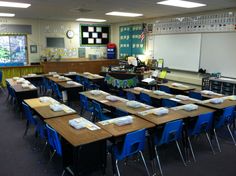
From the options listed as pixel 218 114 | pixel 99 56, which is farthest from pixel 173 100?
pixel 99 56

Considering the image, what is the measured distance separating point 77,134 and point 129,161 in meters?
1.18

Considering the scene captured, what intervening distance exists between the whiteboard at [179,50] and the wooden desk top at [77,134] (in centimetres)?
620

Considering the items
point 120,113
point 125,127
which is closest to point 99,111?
point 120,113

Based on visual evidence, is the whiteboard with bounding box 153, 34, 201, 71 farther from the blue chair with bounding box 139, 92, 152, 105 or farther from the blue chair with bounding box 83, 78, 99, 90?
the blue chair with bounding box 139, 92, 152, 105

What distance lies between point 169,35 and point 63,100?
195 inches

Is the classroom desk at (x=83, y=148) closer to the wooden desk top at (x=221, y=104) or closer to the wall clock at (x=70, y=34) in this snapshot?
the wooden desk top at (x=221, y=104)

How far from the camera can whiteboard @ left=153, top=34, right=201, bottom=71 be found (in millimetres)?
8079

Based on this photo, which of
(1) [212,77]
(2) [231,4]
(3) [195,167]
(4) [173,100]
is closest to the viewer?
(3) [195,167]

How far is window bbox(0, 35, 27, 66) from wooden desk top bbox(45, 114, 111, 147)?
7773 millimetres

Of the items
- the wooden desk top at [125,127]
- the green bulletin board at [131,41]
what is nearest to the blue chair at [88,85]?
the green bulletin board at [131,41]

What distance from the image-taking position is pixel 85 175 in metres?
3.18

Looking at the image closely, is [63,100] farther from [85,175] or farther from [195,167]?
[195,167]

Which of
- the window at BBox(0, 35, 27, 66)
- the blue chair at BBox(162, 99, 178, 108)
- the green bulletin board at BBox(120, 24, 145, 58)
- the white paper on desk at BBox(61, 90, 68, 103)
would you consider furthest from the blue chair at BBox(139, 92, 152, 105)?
the window at BBox(0, 35, 27, 66)

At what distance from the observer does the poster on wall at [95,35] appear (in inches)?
457
